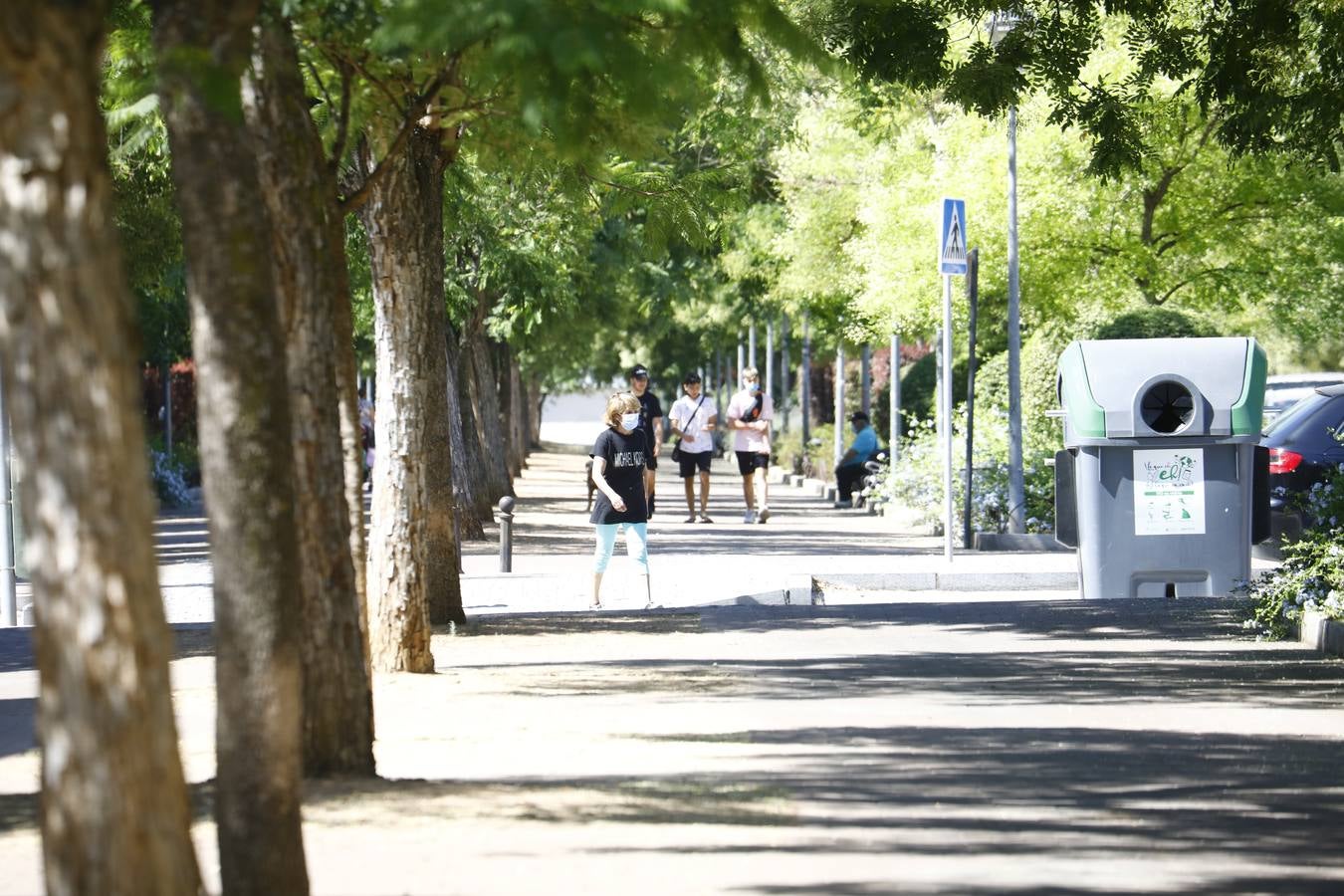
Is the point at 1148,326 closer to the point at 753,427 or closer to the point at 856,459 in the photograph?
the point at 753,427

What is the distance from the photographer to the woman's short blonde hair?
1595 cm

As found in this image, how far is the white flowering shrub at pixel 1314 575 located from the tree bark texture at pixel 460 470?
12058 millimetres

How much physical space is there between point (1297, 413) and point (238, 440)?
16.0 m

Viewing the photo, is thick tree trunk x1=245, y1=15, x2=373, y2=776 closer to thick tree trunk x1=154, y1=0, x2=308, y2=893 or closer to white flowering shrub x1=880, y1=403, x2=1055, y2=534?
thick tree trunk x1=154, y1=0, x2=308, y2=893

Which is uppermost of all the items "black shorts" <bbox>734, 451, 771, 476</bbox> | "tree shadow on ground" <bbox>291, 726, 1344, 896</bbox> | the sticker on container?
"black shorts" <bbox>734, 451, 771, 476</bbox>

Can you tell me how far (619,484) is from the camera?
1574 cm

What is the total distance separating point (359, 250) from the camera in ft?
69.3

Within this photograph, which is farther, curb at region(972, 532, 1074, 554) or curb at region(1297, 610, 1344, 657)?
curb at region(972, 532, 1074, 554)

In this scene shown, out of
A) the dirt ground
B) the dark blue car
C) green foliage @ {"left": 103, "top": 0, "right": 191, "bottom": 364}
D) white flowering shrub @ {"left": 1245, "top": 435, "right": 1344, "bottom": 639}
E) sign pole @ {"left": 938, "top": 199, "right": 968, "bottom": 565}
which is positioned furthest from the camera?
sign pole @ {"left": 938, "top": 199, "right": 968, "bottom": 565}

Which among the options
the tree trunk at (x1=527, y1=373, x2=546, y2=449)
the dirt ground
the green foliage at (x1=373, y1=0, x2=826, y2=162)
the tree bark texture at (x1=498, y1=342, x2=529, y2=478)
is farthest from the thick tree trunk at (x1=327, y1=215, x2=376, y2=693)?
the tree trunk at (x1=527, y1=373, x2=546, y2=449)

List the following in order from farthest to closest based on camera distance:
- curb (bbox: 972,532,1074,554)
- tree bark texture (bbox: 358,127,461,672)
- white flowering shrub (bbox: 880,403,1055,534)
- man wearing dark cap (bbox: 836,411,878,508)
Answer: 1. man wearing dark cap (bbox: 836,411,878,508)
2. white flowering shrub (bbox: 880,403,1055,534)
3. curb (bbox: 972,532,1074,554)
4. tree bark texture (bbox: 358,127,461,672)

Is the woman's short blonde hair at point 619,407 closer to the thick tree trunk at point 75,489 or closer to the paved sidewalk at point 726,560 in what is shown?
the paved sidewalk at point 726,560

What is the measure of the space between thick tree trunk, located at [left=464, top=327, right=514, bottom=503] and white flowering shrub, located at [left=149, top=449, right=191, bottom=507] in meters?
5.53

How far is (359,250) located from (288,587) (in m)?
15.7
